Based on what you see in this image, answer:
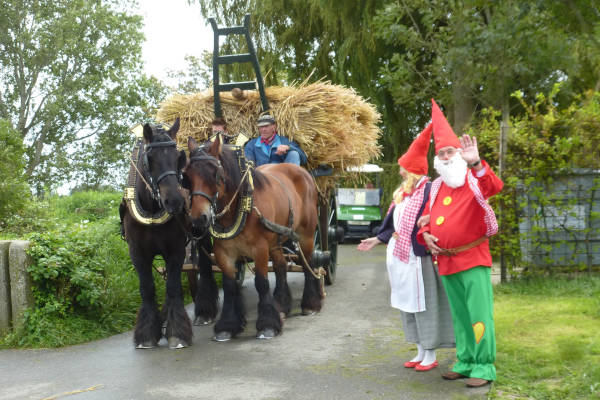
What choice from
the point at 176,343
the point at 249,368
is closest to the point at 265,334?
the point at 176,343

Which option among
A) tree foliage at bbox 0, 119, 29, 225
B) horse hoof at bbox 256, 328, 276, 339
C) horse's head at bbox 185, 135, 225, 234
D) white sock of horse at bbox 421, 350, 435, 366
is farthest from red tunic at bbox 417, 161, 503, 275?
tree foliage at bbox 0, 119, 29, 225

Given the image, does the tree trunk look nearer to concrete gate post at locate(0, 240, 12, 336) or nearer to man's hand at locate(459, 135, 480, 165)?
man's hand at locate(459, 135, 480, 165)

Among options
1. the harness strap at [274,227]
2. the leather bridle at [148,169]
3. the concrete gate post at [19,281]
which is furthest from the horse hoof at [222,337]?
the concrete gate post at [19,281]

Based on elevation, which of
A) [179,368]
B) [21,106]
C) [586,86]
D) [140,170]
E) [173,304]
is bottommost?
[179,368]

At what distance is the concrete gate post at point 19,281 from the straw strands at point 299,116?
237 centimetres

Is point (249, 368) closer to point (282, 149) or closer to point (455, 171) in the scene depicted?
point (455, 171)

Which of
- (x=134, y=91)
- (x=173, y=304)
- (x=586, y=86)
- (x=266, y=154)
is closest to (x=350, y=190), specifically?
(x=586, y=86)

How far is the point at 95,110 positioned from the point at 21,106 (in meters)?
3.57

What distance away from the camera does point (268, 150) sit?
7641mm

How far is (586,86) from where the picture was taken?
432 inches

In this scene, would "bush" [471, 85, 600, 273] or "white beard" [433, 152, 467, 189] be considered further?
"bush" [471, 85, 600, 273]

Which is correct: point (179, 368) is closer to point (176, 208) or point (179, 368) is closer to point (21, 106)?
point (176, 208)

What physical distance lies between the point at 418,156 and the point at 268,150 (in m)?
3.11

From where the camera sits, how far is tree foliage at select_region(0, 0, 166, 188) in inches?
1224
